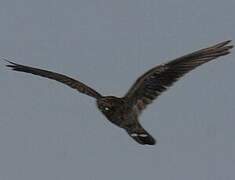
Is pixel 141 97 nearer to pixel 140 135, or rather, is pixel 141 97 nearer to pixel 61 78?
pixel 140 135

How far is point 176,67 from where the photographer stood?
70.2 feet

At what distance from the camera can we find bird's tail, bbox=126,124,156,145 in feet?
69.8

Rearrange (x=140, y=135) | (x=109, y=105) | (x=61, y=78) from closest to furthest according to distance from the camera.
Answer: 1. (x=140, y=135)
2. (x=109, y=105)
3. (x=61, y=78)

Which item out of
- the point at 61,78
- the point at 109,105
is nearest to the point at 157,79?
the point at 109,105

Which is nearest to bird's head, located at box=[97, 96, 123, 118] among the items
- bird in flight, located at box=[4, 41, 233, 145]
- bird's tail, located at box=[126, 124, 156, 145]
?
bird in flight, located at box=[4, 41, 233, 145]

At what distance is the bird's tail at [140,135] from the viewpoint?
21.3 m

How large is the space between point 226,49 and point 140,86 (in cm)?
192

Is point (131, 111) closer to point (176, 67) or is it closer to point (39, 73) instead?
point (176, 67)

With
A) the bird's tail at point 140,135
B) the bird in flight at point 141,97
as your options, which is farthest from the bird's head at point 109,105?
the bird's tail at point 140,135

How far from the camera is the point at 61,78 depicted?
2314 cm

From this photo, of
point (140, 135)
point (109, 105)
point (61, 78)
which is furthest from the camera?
point (61, 78)

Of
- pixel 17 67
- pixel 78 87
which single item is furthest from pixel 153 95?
pixel 17 67

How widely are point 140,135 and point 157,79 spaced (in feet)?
3.41

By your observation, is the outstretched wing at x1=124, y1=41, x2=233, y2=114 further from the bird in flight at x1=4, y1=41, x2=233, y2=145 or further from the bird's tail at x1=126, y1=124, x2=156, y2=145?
the bird's tail at x1=126, y1=124, x2=156, y2=145
